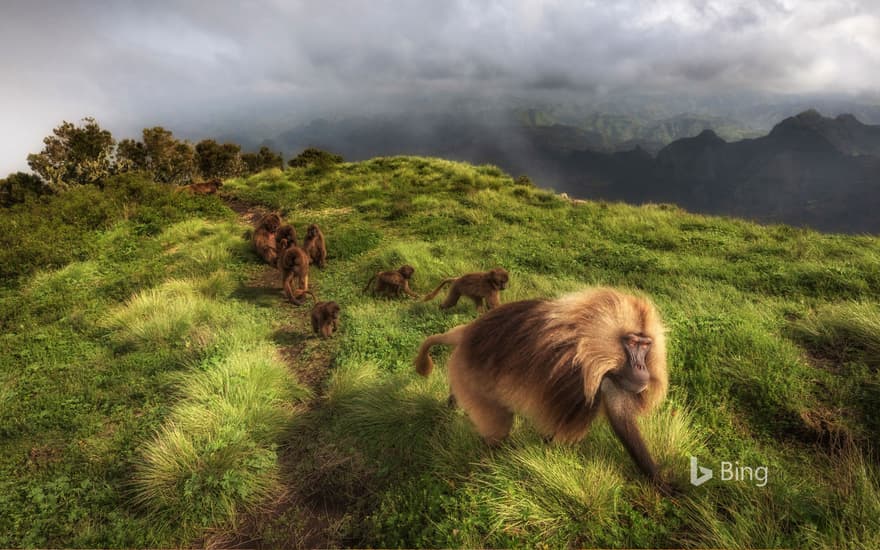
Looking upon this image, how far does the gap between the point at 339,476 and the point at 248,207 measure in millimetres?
13448

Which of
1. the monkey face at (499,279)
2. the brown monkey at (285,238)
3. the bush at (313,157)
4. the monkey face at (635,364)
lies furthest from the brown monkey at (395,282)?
the bush at (313,157)

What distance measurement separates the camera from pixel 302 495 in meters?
3.23

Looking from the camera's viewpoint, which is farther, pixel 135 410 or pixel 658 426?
pixel 135 410

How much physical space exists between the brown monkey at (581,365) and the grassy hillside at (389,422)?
19.0 inches

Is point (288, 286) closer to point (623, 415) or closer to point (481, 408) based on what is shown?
point (481, 408)

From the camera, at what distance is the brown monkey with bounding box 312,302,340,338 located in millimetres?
5629

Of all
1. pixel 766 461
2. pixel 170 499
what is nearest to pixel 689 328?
pixel 766 461

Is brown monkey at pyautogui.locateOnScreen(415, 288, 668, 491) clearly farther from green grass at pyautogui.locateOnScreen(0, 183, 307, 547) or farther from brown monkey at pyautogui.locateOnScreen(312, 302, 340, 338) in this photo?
brown monkey at pyautogui.locateOnScreen(312, 302, 340, 338)

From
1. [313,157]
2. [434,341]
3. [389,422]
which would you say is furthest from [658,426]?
[313,157]

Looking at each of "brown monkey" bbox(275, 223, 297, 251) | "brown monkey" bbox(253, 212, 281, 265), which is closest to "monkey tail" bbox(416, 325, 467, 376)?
"brown monkey" bbox(275, 223, 297, 251)

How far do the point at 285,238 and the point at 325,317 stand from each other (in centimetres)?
358

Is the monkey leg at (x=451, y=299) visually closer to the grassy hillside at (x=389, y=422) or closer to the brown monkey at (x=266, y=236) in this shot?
the grassy hillside at (x=389, y=422)

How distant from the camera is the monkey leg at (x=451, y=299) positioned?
616 centimetres

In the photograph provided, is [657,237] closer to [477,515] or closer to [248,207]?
[477,515]
